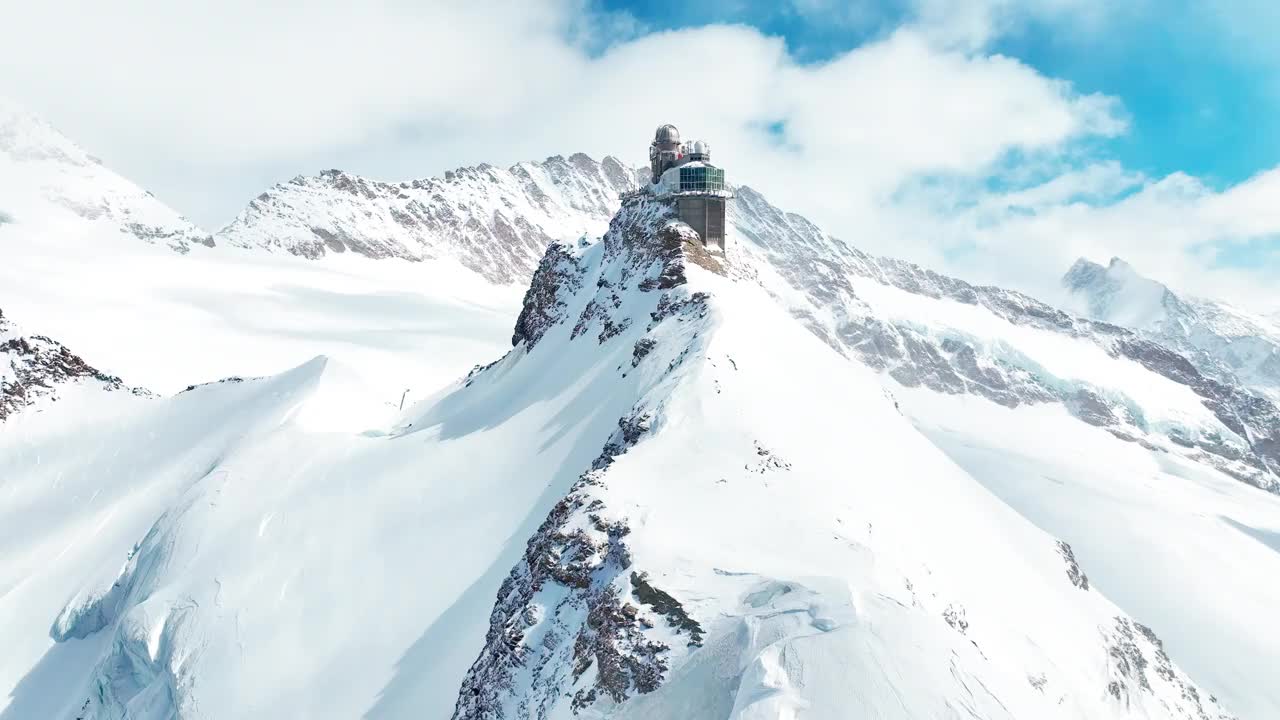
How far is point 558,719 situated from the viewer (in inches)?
710

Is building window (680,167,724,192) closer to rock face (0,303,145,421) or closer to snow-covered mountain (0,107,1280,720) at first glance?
snow-covered mountain (0,107,1280,720)

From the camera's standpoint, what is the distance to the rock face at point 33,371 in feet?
210

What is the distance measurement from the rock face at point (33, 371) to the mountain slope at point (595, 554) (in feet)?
16.3

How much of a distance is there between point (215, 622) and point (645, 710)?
30360 mm

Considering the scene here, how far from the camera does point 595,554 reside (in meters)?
22.0

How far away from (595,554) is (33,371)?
232ft

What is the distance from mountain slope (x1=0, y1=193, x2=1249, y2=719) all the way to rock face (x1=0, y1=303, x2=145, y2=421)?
4.95m

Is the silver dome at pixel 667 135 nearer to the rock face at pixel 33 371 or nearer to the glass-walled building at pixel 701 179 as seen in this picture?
the glass-walled building at pixel 701 179

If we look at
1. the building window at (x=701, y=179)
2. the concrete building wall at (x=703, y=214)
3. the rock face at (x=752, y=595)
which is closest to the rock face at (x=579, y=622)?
the rock face at (x=752, y=595)

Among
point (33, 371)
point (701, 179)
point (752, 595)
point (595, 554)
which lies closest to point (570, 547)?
point (595, 554)

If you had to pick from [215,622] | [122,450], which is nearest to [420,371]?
[122,450]

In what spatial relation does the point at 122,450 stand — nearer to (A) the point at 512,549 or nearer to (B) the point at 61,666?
(B) the point at 61,666

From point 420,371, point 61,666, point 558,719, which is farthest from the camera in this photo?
point 420,371

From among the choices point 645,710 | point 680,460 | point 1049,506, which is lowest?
point 1049,506
